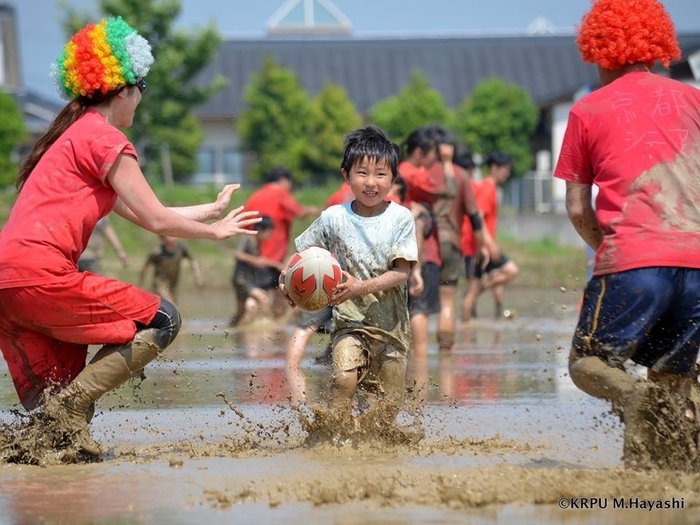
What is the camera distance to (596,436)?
6.89 metres

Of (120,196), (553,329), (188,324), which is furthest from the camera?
(188,324)

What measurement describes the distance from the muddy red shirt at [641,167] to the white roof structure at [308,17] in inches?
3463

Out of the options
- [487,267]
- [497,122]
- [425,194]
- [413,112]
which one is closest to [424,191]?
[425,194]

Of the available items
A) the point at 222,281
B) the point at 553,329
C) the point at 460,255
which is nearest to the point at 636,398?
the point at 460,255

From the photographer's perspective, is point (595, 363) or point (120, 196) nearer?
point (595, 363)

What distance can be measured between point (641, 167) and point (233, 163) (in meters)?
49.9

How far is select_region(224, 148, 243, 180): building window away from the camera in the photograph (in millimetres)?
54688

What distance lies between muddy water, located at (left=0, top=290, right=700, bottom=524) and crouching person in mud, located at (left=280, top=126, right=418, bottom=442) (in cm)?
32

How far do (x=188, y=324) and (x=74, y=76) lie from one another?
9426 millimetres

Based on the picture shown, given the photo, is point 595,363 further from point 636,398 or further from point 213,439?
point 213,439

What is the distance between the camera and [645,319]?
5465 millimetres

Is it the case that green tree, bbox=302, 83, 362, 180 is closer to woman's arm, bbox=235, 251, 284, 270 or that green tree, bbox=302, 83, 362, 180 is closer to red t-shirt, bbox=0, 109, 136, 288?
woman's arm, bbox=235, 251, 284, 270

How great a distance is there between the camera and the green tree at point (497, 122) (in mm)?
43875

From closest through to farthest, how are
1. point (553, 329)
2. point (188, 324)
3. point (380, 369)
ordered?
point (380, 369) < point (553, 329) < point (188, 324)
